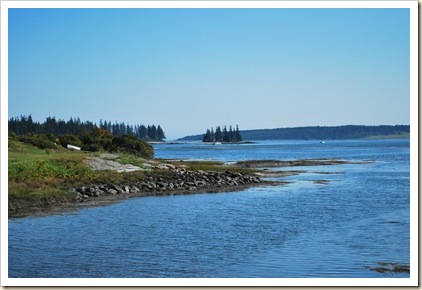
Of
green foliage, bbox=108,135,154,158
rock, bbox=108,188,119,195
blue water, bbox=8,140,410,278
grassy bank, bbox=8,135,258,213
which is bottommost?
blue water, bbox=8,140,410,278

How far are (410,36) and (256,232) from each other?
37.3 ft

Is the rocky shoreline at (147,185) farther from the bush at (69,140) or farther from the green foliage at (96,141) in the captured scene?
Answer: the bush at (69,140)

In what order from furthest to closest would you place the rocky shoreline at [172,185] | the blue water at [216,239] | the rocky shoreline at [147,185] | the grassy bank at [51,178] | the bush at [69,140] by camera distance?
the bush at [69,140], the rocky shoreline at [172,185], the rocky shoreline at [147,185], the grassy bank at [51,178], the blue water at [216,239]

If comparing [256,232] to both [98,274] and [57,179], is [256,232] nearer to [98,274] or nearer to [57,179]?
[98,274]

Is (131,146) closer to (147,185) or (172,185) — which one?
(172,185)

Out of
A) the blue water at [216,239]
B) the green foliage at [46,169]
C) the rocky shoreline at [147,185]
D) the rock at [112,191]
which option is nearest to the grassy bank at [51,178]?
the green foliage at [46,169]

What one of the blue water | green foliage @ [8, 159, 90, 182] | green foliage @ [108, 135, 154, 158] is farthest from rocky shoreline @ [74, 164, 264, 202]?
green foliage @ [108, 135, 154, 158]

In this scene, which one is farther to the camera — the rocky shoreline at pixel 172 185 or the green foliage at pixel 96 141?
the green foliage at pixel 96 141

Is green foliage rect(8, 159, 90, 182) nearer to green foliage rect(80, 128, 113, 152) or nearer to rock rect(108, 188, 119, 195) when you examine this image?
rock rect(108, 188, 119, 195)

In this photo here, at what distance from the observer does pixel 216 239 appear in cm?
2080

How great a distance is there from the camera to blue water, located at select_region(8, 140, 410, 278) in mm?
16328

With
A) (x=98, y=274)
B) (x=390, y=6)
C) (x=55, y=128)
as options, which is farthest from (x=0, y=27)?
(x=55, y=128)

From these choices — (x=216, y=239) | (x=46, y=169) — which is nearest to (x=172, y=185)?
(x=46, y=169)

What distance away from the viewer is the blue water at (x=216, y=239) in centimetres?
1633
